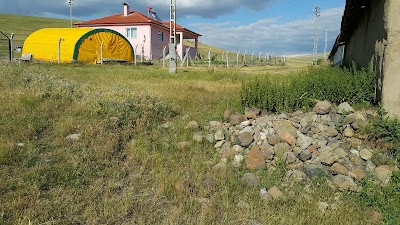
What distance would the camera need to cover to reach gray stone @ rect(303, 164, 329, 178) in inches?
192

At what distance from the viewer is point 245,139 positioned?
5.92 meters

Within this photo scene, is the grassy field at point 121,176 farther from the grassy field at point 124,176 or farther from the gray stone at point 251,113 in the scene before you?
the gray stone at point 251,113

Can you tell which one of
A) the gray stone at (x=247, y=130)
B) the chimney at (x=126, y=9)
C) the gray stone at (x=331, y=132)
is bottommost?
the gray stone at (x=247, y=130)

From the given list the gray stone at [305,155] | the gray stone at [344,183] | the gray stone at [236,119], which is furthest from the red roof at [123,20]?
the gray stone at [344,183]

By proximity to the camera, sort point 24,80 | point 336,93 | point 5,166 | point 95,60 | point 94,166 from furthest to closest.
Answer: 1. point 95,60
2. point 24,80
3. point 336,93
4. point 94,166
5. point 5,166

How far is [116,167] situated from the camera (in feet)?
16.8

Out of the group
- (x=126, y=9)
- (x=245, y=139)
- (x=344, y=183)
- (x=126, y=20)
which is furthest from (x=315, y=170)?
(x=126, y=9)

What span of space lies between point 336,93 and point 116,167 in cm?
476

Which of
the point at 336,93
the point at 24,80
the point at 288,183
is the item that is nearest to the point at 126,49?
the point at 24,80

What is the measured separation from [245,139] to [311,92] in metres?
2.28

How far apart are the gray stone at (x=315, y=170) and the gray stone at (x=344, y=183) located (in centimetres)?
19

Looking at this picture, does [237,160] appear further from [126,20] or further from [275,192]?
[126,20]

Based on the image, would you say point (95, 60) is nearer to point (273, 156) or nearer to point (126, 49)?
point (126, 49)

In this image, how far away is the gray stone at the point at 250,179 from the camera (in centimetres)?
477
